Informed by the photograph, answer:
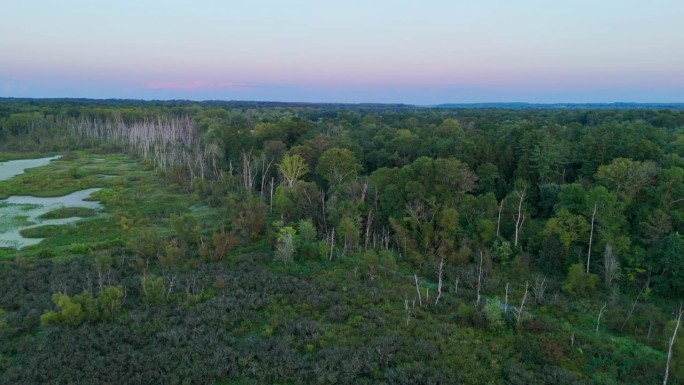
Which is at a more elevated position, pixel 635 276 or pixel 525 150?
pixel 525 150

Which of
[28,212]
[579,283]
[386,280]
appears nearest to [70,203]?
[28,212]

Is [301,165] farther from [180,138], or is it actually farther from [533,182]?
[180,138]

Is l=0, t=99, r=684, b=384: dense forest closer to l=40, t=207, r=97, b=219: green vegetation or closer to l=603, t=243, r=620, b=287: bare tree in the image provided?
l=603, t=243, r=620, b=287: bare tree

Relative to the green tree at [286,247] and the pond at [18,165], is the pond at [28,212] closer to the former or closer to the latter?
the pond at [18,165]

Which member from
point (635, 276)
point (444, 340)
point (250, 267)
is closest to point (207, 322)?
point (250, 267)

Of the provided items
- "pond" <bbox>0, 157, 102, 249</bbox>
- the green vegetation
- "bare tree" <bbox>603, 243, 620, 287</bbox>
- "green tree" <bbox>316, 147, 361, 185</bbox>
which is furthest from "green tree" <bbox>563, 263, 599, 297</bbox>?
the green vegetation

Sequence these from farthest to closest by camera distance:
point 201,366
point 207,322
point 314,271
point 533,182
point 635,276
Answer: point 533,182 < point 314,271 < point 635,276 < point 207,322 < point 201,366

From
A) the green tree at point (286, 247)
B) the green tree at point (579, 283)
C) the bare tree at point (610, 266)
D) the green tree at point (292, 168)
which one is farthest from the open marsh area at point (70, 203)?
the bare tree at point (610, 266)
